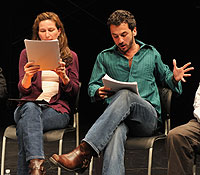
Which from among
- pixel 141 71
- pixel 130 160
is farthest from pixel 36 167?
pixel 130 160

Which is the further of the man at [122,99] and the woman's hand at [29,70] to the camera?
the woman's hand at [29,70]

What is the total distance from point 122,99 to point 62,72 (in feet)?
1.70

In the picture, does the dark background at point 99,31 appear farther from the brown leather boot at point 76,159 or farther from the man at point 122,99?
the brown leather boot at point 76,159

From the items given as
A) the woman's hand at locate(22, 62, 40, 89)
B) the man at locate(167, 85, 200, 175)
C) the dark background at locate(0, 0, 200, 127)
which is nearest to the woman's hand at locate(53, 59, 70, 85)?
the woman's hand at locate(22, 62, 40, 89)

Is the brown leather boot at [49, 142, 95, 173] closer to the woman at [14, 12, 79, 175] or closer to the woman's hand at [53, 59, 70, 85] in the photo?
the woman at [14, 12, 79, 175]

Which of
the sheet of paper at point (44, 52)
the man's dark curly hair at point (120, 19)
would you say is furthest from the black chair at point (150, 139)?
Result: the sheet of paper at point (44, 52)

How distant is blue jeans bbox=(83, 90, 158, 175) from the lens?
2219mm

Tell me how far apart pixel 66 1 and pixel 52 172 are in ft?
10.3

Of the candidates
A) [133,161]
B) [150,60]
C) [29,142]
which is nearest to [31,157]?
[29,142]

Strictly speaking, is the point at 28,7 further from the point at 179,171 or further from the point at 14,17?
the point at 179,171

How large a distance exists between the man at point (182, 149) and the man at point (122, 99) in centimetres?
23

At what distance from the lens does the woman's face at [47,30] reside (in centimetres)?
283

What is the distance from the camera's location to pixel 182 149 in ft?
7.26

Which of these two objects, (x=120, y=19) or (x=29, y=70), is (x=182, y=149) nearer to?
(x=120, y=19)
